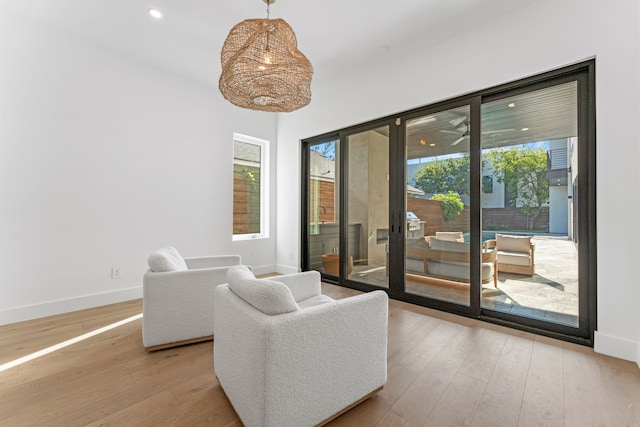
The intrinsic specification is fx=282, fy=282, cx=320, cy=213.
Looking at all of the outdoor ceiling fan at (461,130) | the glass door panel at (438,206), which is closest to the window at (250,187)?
the glass door panel at (438,206)

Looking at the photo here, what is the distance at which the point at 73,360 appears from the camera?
6.79 feet

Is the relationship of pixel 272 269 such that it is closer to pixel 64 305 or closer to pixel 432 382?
pixel 64 305

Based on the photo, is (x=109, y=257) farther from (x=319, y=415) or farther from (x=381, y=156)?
(x=381, y=156)

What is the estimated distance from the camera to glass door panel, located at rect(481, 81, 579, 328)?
2500 millimetres

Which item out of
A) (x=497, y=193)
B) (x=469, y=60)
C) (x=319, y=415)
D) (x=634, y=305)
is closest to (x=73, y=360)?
(x=319, y=415)

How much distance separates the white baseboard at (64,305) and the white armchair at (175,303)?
1508mm

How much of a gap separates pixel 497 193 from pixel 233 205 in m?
3.60

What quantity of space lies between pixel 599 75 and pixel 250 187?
431 centimetres

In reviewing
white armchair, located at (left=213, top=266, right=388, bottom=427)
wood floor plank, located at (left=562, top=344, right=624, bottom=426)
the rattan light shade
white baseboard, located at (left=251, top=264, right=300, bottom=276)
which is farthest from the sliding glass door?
white armchair, located at (left=213, top=266, right=388, bottom=427)

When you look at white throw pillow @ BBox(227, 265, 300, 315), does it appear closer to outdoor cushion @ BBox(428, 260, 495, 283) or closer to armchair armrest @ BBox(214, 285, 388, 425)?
armchair armrest @ BBox(214, 285, 388, 425)

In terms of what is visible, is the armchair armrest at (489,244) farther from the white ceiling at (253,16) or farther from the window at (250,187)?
the window at (250,187)

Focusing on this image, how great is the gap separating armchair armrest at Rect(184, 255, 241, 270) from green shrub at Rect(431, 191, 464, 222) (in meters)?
2.36

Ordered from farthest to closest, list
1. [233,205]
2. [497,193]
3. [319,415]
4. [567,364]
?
[233,205], [497,193], [567,364], [319,415]

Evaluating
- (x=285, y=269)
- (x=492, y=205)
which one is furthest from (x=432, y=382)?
(x=285, y=269)
